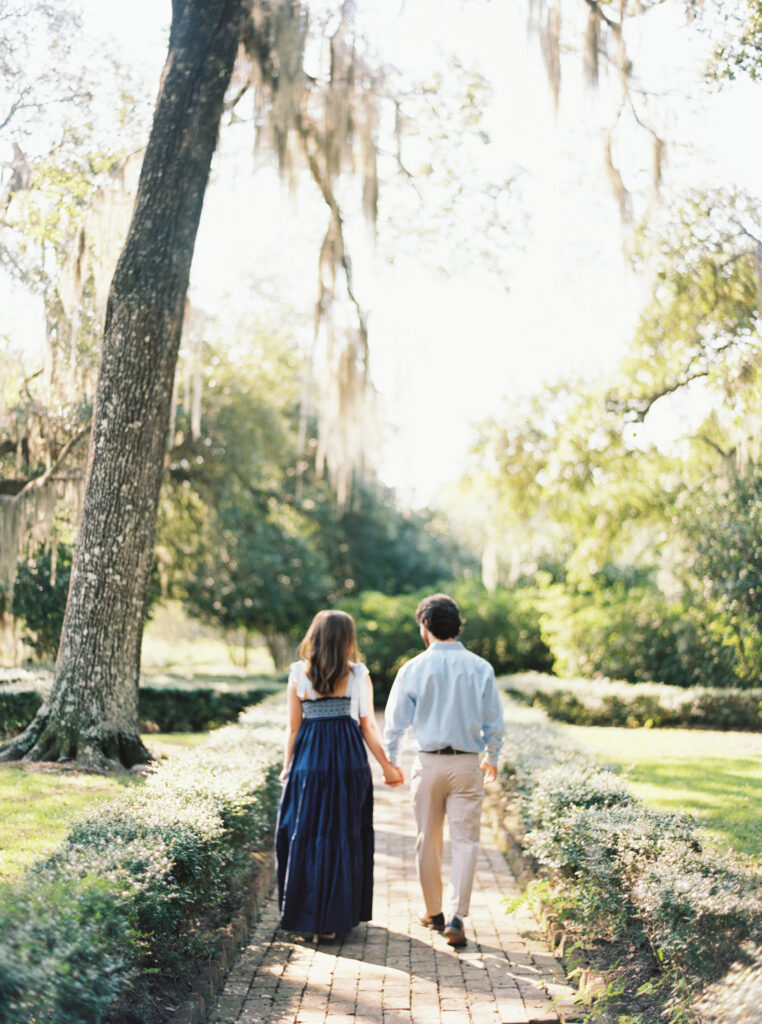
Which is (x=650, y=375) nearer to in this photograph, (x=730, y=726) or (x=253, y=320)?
(x=730, y=726)

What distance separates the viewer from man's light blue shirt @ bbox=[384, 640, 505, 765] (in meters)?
5.19

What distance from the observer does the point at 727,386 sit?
12281 millimetres

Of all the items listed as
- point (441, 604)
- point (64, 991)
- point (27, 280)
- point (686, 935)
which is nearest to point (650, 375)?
point (27, 280)

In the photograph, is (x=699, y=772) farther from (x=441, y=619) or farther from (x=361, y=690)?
(x=361, y=690)

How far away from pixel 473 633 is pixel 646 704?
8.39m

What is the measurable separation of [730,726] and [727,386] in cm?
485

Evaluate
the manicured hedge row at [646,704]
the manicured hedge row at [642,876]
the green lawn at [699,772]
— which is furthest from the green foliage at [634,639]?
the manicured hedge row at [642,876]

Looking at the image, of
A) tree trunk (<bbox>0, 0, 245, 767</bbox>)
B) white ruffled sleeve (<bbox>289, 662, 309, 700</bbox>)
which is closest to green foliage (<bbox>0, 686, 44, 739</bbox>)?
tree trunk (<bbox>0, 0, 245, 767</bbox>)

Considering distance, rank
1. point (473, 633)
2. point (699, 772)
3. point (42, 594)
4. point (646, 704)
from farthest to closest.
Answer: 1. point (473, 633)
2. point (42, 594)
3. point (646, 704)
4. point (699, 772)

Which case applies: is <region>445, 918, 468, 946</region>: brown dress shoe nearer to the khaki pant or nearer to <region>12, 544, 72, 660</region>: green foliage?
the khaki pant

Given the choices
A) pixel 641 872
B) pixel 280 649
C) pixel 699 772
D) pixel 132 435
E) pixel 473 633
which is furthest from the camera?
pixel 280 649

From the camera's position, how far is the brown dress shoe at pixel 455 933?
5039mm

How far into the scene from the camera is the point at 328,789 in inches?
203

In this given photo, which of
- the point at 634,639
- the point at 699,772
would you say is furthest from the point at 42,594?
the point at 699,772
